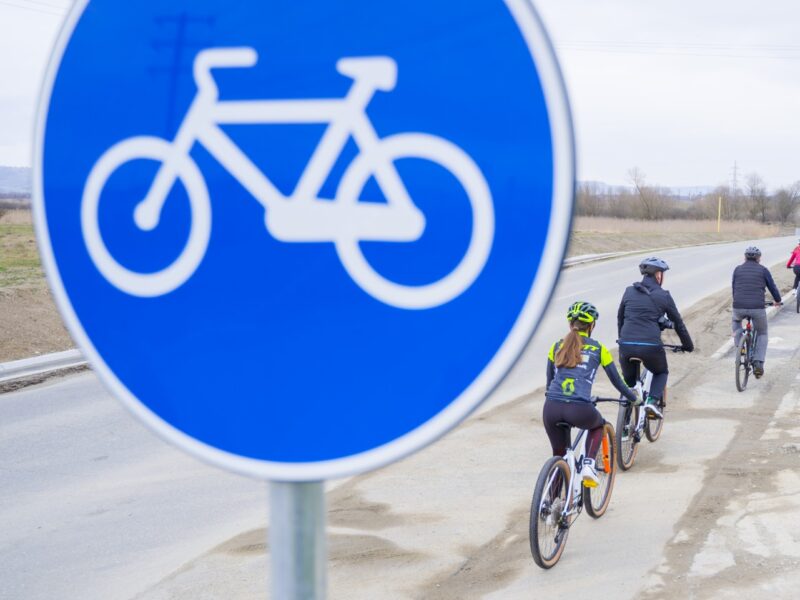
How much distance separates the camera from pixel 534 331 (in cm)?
109

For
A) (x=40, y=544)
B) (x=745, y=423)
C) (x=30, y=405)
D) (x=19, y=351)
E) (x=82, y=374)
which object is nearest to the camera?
(x=40, y=544)

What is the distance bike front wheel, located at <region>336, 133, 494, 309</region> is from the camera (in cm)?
107

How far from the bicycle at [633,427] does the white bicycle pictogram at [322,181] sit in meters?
7.76

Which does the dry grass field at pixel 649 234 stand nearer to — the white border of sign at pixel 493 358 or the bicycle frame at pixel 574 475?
the bicycle frame at pixel 574 475

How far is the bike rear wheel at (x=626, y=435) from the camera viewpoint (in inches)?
339

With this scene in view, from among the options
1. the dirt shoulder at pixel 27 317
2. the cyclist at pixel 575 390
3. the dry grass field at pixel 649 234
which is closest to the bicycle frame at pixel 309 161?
the cyclist at pixel 575 390

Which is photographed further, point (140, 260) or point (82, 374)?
point (82, 374)

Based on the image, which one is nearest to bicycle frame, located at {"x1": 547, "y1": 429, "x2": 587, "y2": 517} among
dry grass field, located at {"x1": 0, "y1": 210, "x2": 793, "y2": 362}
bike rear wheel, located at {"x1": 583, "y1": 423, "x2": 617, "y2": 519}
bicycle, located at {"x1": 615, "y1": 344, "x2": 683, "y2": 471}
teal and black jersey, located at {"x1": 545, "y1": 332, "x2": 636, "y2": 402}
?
bike rear wheel, located at {"x1": 583, "y1": 423, "x2": 617, "y2": 519}

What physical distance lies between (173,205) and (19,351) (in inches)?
603

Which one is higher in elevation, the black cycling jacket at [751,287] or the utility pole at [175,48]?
the utility pole at [175,48]

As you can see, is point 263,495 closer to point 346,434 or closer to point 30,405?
point 30,405

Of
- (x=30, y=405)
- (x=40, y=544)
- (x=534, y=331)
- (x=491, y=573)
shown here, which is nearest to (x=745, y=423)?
(x=491, y=573)

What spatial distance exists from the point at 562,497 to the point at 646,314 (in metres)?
3.27

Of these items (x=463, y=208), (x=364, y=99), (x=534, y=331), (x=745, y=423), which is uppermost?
(x=364, y=99)
